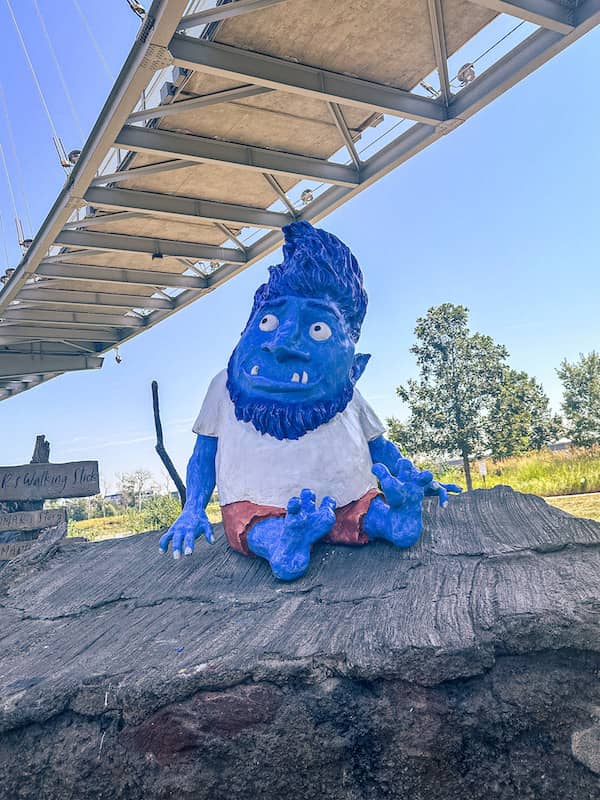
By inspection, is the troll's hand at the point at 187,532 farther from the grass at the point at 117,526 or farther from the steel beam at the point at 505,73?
the grass at the point at 117,526

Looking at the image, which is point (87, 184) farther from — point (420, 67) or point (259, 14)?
point (420, 67)

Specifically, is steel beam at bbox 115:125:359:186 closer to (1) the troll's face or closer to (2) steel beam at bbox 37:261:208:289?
(1) the troll's face

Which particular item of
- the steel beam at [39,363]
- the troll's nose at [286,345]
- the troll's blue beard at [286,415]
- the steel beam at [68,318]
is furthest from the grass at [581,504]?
the steel beam at [39,363]

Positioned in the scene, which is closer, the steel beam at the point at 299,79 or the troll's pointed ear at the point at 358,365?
the troll's pointed ear at the point at 358,365

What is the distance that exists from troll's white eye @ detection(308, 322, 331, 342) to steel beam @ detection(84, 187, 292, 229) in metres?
4.13

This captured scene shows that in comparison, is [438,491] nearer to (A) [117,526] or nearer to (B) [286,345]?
(B) [286,345]

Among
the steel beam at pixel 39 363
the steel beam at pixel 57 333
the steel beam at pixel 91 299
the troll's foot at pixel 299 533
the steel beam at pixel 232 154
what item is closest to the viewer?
the troll's foot at pixel 299 533

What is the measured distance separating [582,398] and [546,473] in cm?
212

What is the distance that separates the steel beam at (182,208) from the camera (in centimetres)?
613

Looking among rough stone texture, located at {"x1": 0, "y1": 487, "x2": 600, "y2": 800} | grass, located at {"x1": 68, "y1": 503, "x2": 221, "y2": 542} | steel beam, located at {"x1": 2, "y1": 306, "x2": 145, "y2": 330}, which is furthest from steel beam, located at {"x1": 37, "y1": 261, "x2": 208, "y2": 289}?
rough stone texture, located at {"x1": 0, "y1": 487, "x2": 600, "y2": 800}

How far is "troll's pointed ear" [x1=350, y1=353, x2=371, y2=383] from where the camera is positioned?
3.15 m

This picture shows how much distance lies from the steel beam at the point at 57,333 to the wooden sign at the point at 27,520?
161 inches

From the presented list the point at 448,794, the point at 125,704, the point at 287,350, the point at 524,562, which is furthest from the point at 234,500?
the point at 448,794

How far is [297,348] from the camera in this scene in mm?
2742
